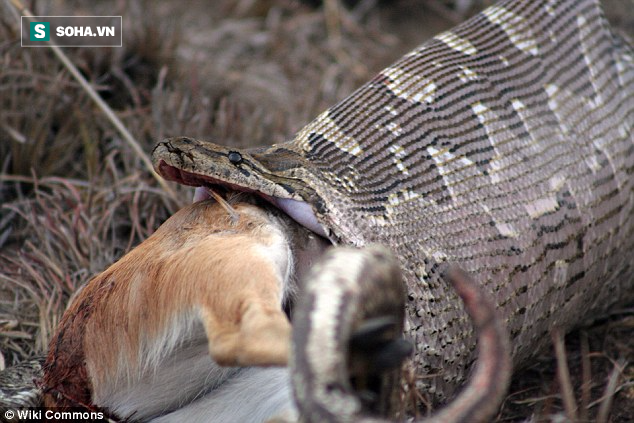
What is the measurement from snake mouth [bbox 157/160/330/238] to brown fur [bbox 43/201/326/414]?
45 millimetres

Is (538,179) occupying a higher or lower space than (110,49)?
lower

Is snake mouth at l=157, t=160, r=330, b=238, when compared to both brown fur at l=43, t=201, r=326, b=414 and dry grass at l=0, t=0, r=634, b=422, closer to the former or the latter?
brown fur at l=43, t=201, r=326, b=414

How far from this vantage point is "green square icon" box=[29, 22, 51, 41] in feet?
14.0

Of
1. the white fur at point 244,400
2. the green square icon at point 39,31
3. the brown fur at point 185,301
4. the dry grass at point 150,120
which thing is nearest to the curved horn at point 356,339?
the brown fur at point 185,301

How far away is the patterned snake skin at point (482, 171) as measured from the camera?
92.5 inches

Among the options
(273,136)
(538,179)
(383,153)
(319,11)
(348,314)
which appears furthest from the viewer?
(319,11)

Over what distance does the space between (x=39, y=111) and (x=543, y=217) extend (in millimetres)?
2662

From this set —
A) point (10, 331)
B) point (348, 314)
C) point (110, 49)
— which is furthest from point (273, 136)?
point (348, 314)

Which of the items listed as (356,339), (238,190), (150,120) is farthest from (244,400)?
(150,120)

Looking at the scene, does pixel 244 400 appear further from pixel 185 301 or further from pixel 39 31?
pixel 39 31

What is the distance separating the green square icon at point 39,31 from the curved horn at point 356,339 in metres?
3.10

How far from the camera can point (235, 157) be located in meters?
2.30

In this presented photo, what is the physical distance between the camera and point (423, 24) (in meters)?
6.46

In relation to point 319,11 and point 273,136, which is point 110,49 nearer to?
point 273,136
